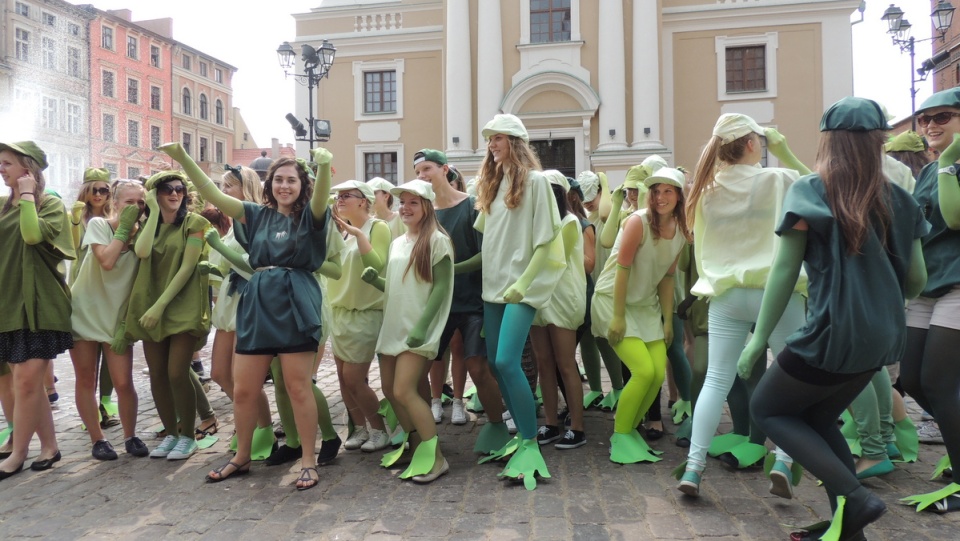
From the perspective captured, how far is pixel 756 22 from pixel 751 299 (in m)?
26.1

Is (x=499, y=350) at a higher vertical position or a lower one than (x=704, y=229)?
lower

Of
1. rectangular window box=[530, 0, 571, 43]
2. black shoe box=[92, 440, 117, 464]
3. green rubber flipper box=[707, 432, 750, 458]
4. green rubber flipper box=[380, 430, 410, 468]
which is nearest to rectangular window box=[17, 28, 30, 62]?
rectangular window box=[530, 0, 571, 43]

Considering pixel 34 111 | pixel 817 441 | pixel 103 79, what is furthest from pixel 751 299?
pixel 103 79

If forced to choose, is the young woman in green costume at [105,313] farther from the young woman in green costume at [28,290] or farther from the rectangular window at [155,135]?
the rectangular window at [155,135]

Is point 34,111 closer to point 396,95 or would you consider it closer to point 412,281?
point 396,95

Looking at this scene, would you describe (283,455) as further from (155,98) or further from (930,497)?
(155,98)

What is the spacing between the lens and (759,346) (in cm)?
332

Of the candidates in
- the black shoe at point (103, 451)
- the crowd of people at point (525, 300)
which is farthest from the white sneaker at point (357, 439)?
the black shoe at point (103, 451)

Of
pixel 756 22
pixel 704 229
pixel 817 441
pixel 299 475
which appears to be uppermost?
pixel 756 22

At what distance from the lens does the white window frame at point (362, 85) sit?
29.2 meters

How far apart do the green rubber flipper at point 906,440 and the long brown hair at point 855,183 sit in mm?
2254

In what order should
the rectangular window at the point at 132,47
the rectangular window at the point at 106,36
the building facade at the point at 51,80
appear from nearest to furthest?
the building facade at the point at 51,80 → the rectangular window at the point at 106,36 → the rectangular window at the point at 132,47

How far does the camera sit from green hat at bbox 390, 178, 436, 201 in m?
4.58

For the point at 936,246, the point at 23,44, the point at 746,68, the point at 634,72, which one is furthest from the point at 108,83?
the point at 936,246
